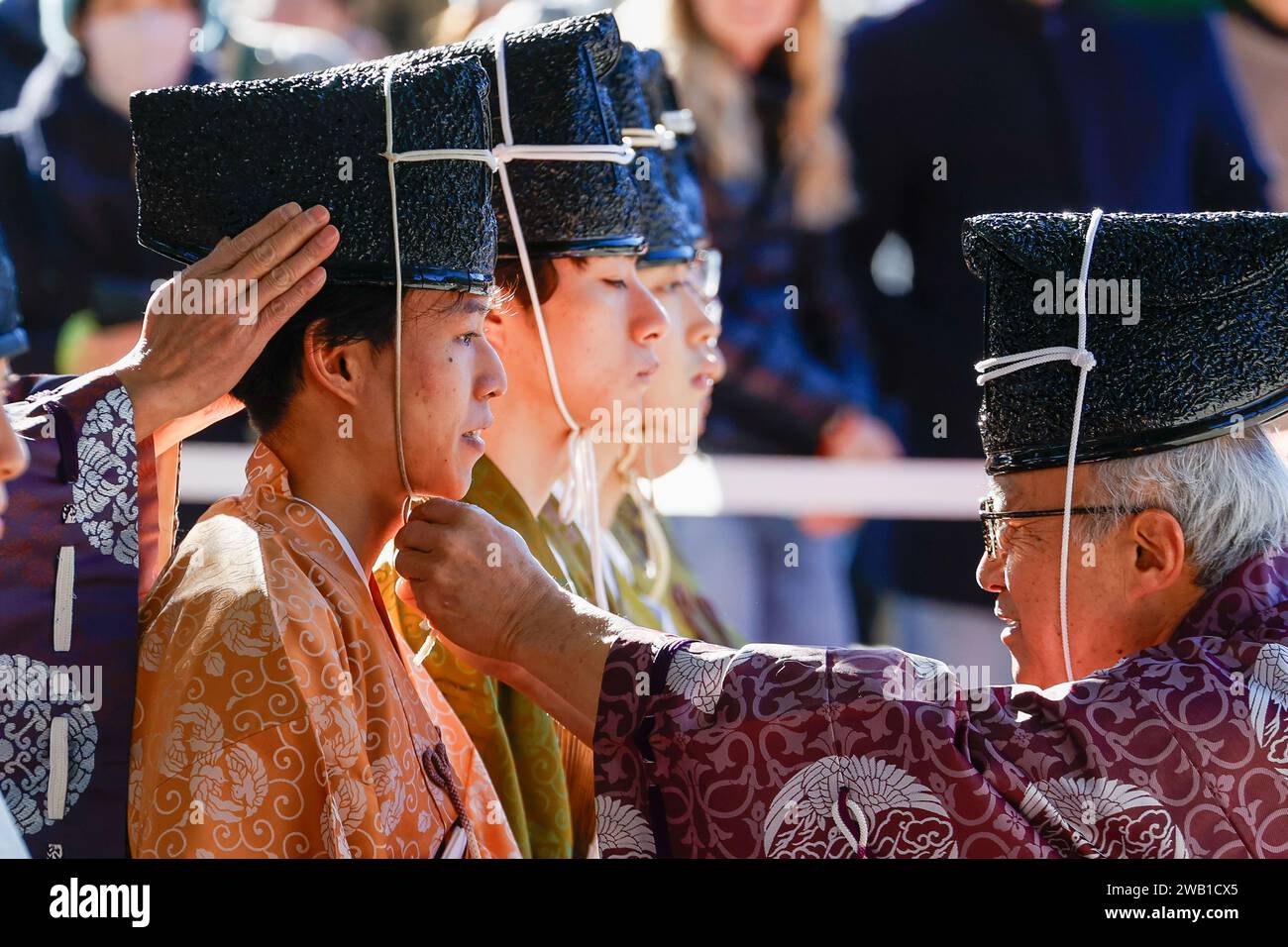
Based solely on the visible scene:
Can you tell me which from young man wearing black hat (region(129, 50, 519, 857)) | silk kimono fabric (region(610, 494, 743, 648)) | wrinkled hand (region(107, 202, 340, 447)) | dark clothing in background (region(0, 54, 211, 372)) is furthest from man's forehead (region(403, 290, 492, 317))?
dark clothing in background (region(0, 54, 211, 372))

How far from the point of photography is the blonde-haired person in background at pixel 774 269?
4488 mm

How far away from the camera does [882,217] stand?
4.70m

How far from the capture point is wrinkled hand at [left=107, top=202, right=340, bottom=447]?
189cm

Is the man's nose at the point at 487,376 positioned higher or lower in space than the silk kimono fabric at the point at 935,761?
higher

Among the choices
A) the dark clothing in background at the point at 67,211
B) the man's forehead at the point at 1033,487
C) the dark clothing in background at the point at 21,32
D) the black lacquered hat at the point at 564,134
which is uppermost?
the dark clothing in background at the point at 21,32

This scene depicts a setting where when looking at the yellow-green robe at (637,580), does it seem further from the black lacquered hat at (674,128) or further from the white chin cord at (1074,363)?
the white chin cord at (1074,363)

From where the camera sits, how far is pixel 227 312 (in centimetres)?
188

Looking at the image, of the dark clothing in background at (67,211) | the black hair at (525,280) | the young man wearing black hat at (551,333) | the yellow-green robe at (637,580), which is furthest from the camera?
the dark clothing in background at (67,211)

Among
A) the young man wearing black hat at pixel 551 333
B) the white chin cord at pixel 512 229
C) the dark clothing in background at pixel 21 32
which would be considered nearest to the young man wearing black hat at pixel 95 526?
the white chin cord at pixel 512 229

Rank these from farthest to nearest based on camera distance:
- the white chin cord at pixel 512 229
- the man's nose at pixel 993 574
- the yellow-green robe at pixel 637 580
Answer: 1. the yellow-green robe at pixel 637 580
2. the man's nose at pixel 993 574
3. the white chin cord at pixel 512 229

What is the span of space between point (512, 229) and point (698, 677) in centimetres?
86

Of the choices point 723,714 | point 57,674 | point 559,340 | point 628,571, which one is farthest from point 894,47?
point 57,674

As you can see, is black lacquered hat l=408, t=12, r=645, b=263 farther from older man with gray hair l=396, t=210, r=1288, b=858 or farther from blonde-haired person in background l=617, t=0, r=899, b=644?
blonde-haired person in background l=617, t=0, r=899, b=644

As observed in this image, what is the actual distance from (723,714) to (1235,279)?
86cm
